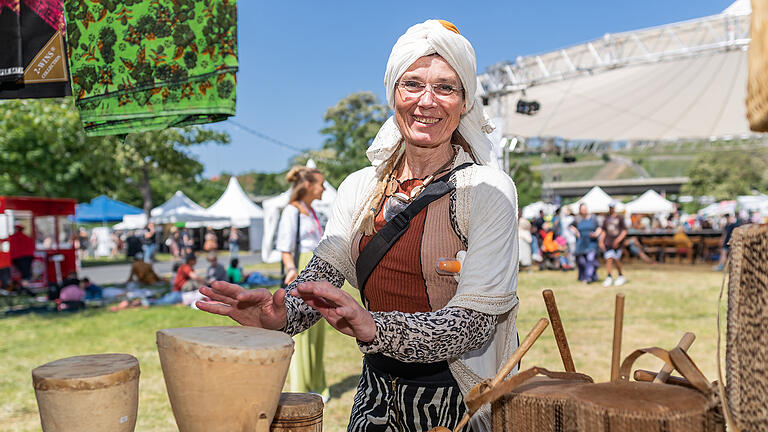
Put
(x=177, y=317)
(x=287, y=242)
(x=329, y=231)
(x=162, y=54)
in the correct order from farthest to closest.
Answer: (x=177, y=317) < (x=287, y=242) < (x=162, y=54) < (x=329, y=231)

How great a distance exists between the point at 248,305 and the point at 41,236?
663 inches

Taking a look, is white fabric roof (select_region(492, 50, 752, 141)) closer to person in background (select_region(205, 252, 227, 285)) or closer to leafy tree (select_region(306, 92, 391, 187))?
leafy tree (select_region(306, 92, 391, 187))

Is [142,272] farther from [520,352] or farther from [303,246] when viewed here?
[520,352]

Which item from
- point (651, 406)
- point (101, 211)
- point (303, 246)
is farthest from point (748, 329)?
point (101, 211)

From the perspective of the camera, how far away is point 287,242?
5047mm

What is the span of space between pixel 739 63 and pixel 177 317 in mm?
23877

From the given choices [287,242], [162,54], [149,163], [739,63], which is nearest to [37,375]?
[162,54]

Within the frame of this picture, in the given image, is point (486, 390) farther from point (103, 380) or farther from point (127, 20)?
point (127, 20)

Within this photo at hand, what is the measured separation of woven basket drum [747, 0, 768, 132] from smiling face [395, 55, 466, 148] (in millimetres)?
802

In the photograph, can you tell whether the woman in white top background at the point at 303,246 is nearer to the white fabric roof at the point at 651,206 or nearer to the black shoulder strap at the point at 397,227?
the black shoulder strap at the point at 397,227

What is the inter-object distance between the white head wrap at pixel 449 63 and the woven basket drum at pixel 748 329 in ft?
2.71

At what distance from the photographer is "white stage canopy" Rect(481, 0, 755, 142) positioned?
1600 cm

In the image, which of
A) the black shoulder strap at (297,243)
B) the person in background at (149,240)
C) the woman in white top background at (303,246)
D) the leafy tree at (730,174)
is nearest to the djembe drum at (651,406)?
the woman in white top background at (303,246)

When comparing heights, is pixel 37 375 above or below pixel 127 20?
below
